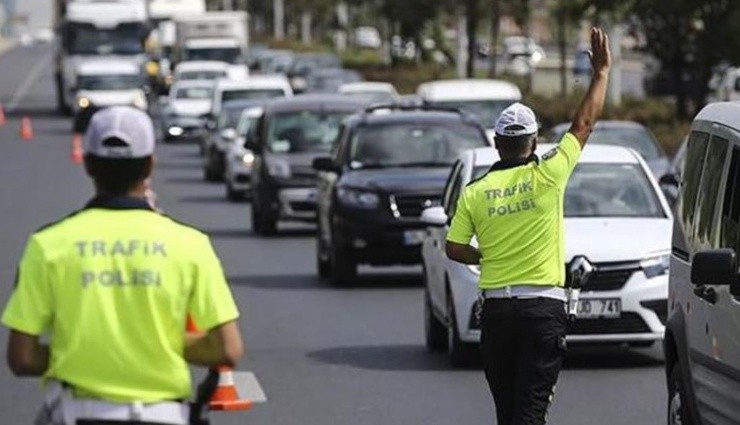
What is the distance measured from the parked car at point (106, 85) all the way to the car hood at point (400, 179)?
126 ft

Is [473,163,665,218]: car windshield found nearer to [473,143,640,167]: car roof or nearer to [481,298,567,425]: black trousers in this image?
[473,143,640,167]: car roof

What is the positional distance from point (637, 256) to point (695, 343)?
5.47 m

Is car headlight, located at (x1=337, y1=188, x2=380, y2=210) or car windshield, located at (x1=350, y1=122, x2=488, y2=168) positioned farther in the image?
car windshield, located at (x1=350, y1=122, x2=488, y2=168)

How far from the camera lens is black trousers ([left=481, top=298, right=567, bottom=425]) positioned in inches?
388

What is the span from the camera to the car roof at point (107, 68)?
6262 centimetres

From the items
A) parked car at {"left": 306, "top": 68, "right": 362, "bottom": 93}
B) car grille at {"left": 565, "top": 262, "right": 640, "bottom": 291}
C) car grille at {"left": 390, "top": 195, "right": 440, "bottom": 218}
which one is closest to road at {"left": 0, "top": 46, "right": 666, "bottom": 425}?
car grille at {"left": 565, "top": 262, "right": 640, "bottom": 291}

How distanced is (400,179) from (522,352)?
493 inches

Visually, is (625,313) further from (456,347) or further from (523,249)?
(523,249)

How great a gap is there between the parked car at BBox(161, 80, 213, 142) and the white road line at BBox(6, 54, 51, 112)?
70.2 ft

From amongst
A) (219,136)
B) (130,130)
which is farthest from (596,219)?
(219,136)

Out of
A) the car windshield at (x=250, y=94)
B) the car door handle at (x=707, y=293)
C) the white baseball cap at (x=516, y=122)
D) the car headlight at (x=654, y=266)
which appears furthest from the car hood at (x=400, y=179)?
the car windshield at (x=250, y=94)

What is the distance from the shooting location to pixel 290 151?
96.8ft

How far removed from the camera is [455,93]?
3653 centimetres

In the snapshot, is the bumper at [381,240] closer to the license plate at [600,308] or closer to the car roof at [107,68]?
the license plate at [600,308]
